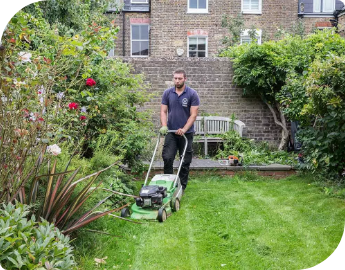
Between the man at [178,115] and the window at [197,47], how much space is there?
13652 millimetres

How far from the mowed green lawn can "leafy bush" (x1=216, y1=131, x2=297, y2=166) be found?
91.5 inches

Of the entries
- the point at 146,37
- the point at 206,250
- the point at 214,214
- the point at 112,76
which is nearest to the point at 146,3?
the point at 146,37

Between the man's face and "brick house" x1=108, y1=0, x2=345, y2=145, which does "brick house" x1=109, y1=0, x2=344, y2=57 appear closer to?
"brick house" x1=108, y1=0, x2=345, y2=145

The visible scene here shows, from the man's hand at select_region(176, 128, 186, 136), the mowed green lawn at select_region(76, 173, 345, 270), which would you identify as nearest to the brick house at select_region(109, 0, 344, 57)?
the man's hand at select_region(176, 128, 186, 136)

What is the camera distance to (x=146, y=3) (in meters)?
20.7

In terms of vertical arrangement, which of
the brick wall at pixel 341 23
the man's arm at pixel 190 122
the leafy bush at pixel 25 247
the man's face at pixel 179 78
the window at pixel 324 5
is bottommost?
the leafy bush at pixel 25 247

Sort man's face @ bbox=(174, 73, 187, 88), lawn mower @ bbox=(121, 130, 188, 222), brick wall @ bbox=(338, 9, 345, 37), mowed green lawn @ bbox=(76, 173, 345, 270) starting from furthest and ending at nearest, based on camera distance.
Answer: brick wall @ bbox=(338, 9, 345, 37), man's face @ bbox=(174, 73, 187, 88), lawn mower @ bbox=(121, 130, 188, 222), mowed green lawn @ bbox=(76, 173, 345, 270)

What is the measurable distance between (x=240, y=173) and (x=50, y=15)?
684cm

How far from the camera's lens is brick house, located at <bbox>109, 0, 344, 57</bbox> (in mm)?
19859

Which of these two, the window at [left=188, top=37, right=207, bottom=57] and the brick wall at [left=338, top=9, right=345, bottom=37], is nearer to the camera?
the brick wall at [left=338, top=9, right=345, bottom=37]

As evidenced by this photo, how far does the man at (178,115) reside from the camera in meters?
6.87

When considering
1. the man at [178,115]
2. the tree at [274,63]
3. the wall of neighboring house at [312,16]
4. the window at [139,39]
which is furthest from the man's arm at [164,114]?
the wall of neighboring house at [312,16]

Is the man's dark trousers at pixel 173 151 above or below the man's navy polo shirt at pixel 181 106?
below

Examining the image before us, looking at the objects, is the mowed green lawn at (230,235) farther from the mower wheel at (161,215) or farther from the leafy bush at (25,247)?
the leafy bush at (25,247)
